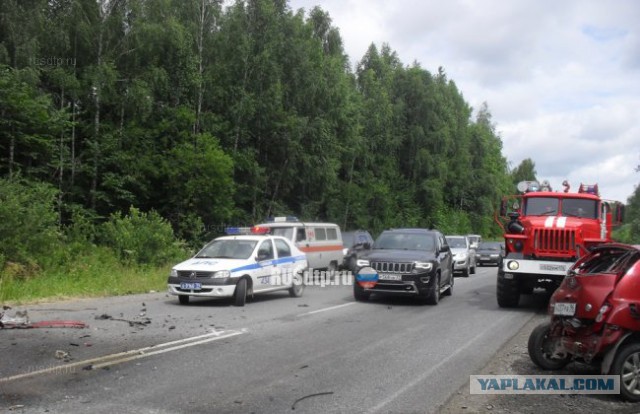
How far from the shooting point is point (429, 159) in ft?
184

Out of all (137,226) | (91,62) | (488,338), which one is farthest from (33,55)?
(488,338)

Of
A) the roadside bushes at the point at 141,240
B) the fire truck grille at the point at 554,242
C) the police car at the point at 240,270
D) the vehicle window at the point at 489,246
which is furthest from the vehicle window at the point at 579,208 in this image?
the vehicle window at the point at 489,246

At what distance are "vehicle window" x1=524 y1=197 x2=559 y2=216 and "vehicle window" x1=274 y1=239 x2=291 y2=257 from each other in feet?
20.4

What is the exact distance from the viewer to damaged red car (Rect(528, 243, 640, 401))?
6.36m

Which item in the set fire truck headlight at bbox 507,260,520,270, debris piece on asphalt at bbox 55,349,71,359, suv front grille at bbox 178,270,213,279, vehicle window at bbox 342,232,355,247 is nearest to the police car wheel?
suv front grille at bbox 178,270,213,279

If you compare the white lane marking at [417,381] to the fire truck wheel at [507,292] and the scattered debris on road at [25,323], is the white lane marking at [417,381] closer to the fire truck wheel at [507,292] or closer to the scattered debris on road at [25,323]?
the fire truck wheel at [507,292]

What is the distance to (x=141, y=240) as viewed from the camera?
21625mm

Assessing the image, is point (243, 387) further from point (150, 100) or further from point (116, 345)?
point (150, 100)

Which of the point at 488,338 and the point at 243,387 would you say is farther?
the point at 488,338

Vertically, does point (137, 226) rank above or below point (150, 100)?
below

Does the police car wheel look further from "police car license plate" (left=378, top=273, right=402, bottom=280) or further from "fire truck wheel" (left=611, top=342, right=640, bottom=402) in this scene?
"fire truck wheel" (left=611, top=342, right=640, bottom=402)

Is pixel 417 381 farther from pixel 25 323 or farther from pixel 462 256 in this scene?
pixel 462 256

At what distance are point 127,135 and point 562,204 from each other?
2135 cm

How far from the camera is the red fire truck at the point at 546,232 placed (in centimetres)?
1355
